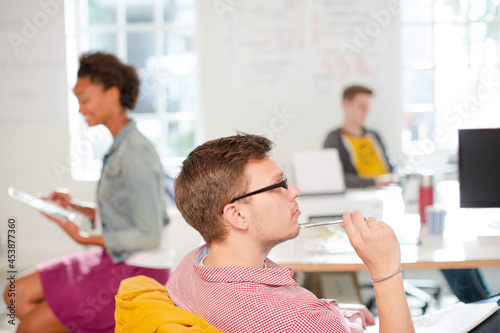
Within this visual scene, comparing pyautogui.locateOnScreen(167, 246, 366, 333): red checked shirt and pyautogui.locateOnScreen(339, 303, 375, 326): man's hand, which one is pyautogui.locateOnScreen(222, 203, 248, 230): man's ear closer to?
pyautogui.locateOnScreen(167, 246, 366, 333): red checked shirt

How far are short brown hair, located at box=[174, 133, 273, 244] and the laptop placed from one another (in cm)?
128

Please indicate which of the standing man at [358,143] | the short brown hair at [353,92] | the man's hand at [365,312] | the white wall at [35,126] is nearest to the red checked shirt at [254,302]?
the man's hand at [365,312]

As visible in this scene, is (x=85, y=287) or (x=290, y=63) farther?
(x=290, y=63)

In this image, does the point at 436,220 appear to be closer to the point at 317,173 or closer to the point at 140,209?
the point at 317,173

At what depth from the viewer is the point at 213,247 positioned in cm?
129

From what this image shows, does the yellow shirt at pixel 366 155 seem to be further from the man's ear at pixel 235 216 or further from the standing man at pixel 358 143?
the man's ear at pixel 235 216

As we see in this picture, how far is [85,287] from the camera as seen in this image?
1938 mm

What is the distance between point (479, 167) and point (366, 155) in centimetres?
179

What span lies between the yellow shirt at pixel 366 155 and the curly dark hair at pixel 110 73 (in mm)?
1927

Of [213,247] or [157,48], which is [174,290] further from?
[157,48]

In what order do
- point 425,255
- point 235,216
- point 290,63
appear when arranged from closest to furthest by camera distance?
point 235,216 < point 425,255 < point 290,63

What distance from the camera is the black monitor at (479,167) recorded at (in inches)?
79.7

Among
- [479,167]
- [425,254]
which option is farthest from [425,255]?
[479,167]

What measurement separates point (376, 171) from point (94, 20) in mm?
2788
